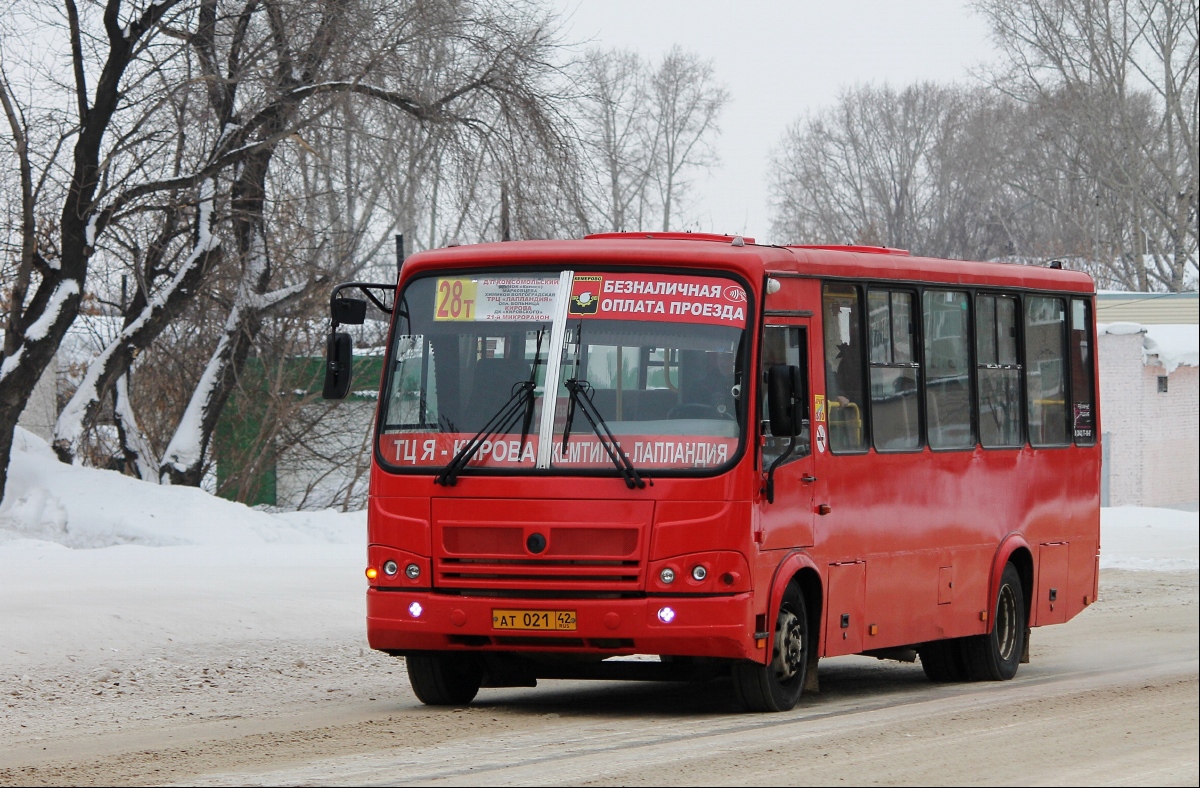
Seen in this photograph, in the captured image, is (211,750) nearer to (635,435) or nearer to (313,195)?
(635,435)

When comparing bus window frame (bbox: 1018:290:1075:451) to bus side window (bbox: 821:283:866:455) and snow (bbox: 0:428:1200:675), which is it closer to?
snow (bbox: 0:428:1200:675)

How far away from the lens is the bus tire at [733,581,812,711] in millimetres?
10609

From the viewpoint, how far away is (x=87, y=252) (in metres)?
21.4

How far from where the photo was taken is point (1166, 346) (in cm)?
3666

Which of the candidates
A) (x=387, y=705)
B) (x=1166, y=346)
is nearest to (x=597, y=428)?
(x=387, y=705)

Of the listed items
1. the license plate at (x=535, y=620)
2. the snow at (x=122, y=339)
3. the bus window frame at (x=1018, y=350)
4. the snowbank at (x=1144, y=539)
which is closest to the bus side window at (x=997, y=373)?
the bus window frame at (x=1018, y=350)

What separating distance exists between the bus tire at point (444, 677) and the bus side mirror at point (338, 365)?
1677 mm

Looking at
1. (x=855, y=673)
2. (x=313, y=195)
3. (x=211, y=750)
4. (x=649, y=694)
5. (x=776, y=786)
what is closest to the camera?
(x=776, y=786)

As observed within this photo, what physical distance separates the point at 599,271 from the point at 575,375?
65cm

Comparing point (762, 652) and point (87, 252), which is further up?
point (87, 252)

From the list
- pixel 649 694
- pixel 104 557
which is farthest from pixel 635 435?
pixel 104 557

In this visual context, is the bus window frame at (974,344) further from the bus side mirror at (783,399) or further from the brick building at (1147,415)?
the brick building at (1147,415)

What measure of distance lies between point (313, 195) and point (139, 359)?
4718mm

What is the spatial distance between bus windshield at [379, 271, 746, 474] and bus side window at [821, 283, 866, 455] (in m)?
1.12
